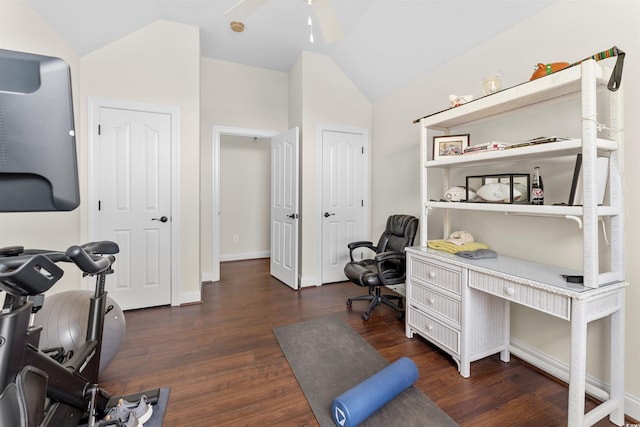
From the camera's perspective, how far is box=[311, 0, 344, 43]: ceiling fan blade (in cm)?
179

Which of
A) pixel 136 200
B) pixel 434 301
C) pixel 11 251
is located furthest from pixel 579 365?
pixel 136 200

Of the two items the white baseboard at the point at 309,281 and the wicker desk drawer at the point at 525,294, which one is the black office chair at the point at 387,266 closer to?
the white baseboard at the point at 309,281

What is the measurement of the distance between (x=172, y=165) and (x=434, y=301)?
290 cm

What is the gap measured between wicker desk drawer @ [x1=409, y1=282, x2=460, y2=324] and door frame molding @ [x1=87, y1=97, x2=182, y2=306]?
247 cm

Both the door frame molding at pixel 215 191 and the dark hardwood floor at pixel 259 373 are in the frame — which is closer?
the dark hardwood floor at pixel 259 373

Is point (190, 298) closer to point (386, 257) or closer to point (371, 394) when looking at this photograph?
point (386, 257)

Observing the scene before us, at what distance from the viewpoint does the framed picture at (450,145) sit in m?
2.23

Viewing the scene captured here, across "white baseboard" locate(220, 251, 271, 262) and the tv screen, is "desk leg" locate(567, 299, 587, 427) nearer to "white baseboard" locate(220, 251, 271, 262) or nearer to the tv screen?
the tv screen

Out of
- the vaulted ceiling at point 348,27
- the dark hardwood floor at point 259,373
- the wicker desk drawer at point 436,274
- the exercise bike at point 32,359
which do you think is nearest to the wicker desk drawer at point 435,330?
the dark hardwood floor at point 259,373

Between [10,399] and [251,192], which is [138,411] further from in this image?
[251,192]

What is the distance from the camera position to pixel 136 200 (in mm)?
2904

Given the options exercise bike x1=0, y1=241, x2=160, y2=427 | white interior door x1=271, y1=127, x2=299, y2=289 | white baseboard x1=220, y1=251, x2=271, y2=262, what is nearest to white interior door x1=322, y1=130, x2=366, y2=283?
white interior door x1=271, y1=127, x2=299, y2=289

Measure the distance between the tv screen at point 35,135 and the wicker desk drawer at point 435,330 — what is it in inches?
86.9

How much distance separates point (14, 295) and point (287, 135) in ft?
10.7
